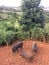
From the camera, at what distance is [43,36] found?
838cm

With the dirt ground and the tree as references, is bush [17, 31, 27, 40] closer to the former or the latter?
the tree

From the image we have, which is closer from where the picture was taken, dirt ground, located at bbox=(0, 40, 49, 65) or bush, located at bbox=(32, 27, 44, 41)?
dirt ground, located at bbox=(0, 40, 49, 65)

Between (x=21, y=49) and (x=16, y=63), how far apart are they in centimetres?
82

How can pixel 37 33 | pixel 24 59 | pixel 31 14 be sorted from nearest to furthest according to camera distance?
1. pixel 24 59
2. pixel 37 33
3. pixel 31 14

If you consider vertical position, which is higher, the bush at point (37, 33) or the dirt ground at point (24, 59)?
the bush at point (37, 33)

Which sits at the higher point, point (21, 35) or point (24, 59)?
point (21, 35)

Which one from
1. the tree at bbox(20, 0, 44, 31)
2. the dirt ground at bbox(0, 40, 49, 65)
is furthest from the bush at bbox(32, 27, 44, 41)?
the dirt ground at bbox(0, 40, 49, 65)

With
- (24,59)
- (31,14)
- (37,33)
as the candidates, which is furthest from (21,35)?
(24,59)

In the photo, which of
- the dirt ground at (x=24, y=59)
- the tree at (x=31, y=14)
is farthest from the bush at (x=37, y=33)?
the dirt ground at (x=24, y=59)

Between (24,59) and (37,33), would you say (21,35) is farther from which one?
(24,59)

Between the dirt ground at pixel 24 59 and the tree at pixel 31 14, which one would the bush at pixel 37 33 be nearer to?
the tree at pixel 31 14

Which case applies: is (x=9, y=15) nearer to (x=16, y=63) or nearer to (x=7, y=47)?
(x=7, y=47)

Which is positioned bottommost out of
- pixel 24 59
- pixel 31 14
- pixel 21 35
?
pixel 24 59

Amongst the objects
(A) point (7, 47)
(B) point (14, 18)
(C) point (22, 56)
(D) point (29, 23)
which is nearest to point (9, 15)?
(B) point (14, 18)
